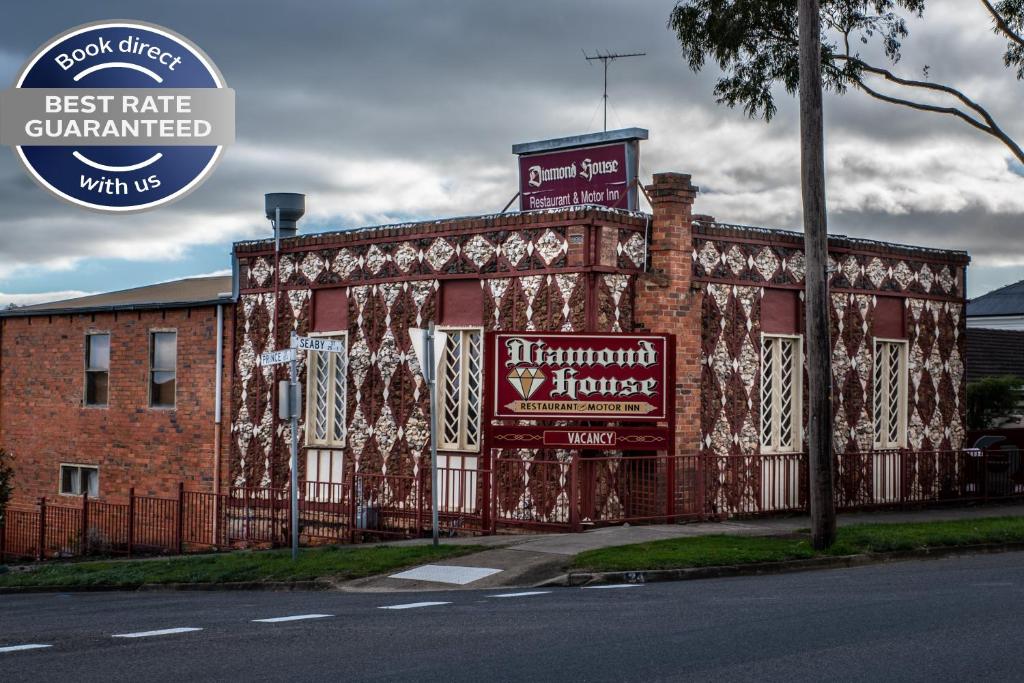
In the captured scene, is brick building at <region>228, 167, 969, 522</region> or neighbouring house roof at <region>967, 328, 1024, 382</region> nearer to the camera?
brick building at <region>228, 167, 969, 522</region>

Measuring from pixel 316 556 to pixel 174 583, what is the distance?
201cm

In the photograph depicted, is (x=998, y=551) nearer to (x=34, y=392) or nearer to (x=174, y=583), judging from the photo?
(x=174, y=583)

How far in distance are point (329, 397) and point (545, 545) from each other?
25.5ft

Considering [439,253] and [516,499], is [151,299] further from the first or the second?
[516,499]

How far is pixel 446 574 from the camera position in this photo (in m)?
16.0

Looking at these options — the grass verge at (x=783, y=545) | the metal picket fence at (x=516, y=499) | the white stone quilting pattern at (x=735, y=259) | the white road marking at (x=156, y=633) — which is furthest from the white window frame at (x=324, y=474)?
the white road marking at (x=156, y=633)

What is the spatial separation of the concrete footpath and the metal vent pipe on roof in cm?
846

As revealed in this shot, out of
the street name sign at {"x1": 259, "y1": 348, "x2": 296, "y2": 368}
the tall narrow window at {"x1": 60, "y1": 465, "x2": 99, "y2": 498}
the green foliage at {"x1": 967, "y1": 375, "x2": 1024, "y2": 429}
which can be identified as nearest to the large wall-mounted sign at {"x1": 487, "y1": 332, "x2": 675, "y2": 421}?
the street name sign at {"x1": 259, "y1": 348, "x2": 296, "y2": 368}

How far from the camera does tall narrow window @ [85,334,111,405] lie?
29.2 meters

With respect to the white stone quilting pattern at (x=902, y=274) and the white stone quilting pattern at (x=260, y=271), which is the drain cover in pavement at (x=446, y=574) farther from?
the white stone quilting pattern at (x=902, y=274)

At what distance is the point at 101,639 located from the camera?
11.6 m

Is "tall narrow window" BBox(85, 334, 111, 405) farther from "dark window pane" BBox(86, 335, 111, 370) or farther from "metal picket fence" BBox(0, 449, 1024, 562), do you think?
"metal picket fence" BBox(0, 449, 1024, 562)

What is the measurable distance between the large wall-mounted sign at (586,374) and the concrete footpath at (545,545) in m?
1.86

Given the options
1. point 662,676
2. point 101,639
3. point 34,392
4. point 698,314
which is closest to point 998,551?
point 698,314
